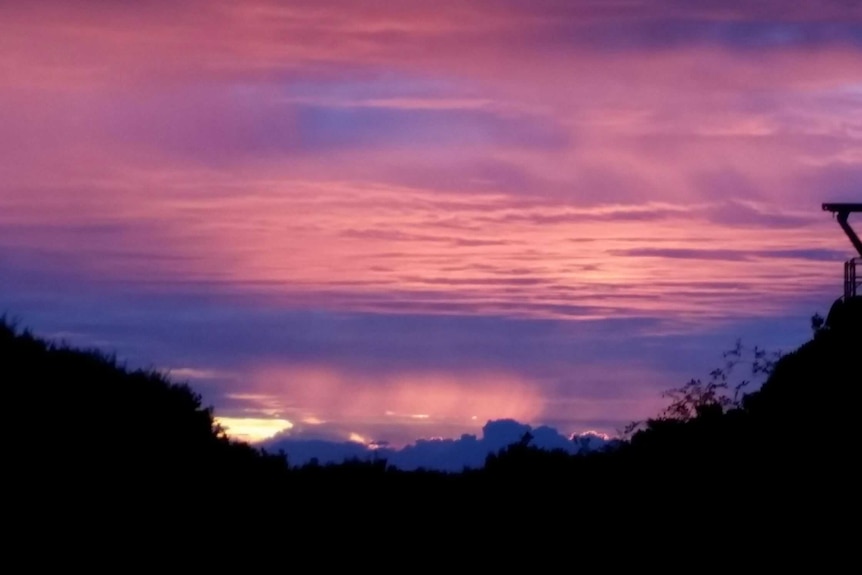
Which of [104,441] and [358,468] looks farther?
[358,468]

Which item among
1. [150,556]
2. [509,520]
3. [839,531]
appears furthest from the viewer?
[509,520]

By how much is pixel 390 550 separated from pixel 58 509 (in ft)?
23.8

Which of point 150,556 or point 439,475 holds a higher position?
point 439,475

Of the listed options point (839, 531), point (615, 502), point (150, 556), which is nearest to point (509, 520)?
point (615, 502)

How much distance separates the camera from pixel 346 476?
92.2 feet

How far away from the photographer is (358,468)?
29062mm

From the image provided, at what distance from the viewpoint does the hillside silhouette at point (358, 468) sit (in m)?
17.8

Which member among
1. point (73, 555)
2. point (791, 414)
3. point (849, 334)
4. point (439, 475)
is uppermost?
point (849, 334)

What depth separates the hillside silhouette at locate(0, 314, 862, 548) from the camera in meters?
17.8

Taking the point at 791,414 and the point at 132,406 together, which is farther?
the point at 791,414

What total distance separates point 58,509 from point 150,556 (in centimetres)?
187

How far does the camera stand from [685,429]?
107 ft

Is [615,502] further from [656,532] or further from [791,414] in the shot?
[791,414]

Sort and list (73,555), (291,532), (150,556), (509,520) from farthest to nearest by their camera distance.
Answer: (509,520), (291,532), (150,556), (73,555)
